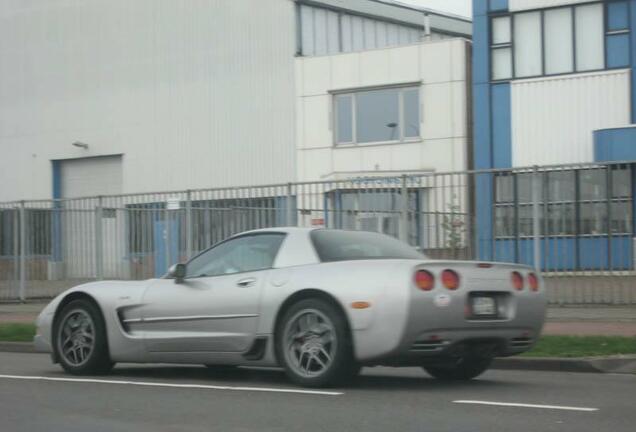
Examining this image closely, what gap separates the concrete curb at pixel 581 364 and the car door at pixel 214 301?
310 cm

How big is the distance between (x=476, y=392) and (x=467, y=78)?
2283 centimetres

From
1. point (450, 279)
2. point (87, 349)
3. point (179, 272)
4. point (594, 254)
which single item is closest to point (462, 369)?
point (450, 279)

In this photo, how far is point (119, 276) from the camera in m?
20.4

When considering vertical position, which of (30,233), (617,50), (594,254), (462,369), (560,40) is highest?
(560,40)

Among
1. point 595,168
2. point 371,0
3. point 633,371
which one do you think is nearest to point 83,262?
point 595,168

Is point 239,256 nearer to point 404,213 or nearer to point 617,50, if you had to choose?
point 404,213

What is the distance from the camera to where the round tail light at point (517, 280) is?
356 inches

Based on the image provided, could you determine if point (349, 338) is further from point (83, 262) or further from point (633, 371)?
point (83, 262)

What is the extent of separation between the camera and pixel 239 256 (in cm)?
966

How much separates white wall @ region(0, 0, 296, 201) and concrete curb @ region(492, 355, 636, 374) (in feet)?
76.3

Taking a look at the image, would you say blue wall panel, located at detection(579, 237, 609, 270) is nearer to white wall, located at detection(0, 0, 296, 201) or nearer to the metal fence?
the metal fence

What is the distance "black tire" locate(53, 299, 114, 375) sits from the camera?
1016cm

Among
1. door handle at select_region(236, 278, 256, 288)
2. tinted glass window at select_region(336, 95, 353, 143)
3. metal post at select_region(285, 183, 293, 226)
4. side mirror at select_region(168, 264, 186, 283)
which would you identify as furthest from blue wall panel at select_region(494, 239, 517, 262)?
tinted glass window at select_region(336, 95, 353, 143)

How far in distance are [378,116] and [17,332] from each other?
1887 centimetres
